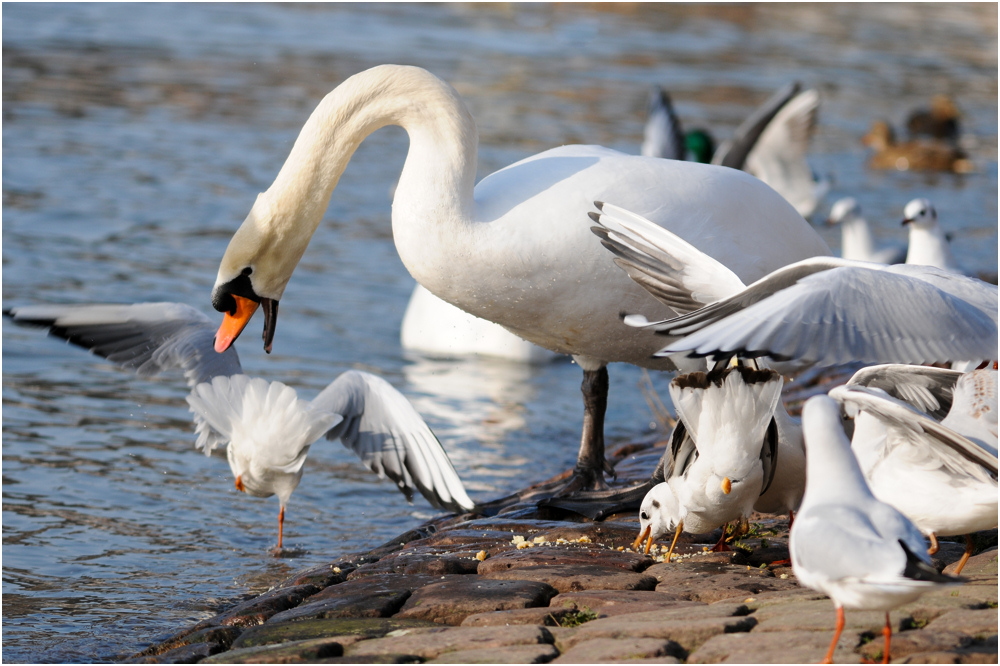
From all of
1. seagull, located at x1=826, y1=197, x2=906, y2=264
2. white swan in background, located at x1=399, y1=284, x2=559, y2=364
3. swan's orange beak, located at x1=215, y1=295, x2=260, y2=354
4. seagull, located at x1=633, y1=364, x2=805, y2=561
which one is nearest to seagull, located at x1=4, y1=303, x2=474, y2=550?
swan's orange beak, located at x1=215, y1=295, x2=260, y2=354

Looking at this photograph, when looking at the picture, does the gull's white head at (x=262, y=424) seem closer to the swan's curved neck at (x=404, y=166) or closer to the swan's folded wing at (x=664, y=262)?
the swan's curved neck at (x=404, y=166)

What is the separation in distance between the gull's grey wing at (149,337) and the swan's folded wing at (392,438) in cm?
70

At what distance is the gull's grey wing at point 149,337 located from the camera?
5.63m

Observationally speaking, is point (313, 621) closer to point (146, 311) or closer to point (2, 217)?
point (146, 311)

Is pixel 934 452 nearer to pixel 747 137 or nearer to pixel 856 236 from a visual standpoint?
pixel 747 137

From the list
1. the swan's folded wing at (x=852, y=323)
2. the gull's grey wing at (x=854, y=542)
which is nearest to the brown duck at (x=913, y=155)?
the swan's folded wing at (x=852, y=323)

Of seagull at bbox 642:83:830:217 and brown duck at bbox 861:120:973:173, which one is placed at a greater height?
brown duck at bbox 861:120:973:173

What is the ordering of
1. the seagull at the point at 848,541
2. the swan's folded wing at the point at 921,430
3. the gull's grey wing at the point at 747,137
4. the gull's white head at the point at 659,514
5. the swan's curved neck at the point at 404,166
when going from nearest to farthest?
the seagull at the point at 848,541 < the swan's folded wing at the point at 921,430 < the gull's white head at the point at 659,514 < the swan's curved neck at the point at 404,166 < the gull's grey wing at the point at 747,137

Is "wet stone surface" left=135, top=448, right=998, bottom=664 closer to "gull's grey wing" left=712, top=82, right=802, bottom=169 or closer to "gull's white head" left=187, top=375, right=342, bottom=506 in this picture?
"gull's white head" left=187, top=375, right=342, bottom=506

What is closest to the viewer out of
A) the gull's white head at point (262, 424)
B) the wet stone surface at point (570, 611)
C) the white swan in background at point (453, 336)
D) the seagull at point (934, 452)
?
the wet stone surface at point (570, 611)

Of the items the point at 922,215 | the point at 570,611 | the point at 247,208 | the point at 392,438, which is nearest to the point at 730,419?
the point at 570,611

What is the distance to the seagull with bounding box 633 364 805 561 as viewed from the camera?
4086 mm

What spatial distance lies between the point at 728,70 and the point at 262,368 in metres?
16.1

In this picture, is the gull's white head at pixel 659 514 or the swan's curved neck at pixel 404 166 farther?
the swan's curved neck at pixel 404 166
